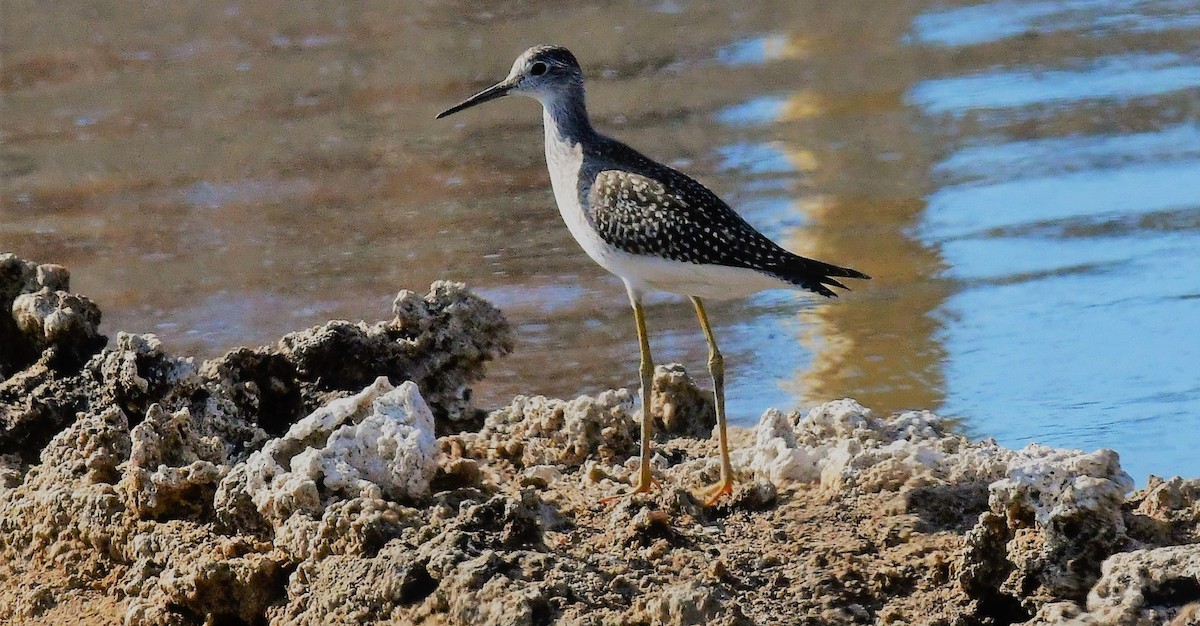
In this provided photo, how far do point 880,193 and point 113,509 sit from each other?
5825 mm

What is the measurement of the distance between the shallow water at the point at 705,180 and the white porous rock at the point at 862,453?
47.3 inches

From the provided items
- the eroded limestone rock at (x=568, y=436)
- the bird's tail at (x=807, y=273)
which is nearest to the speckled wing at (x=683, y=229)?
the bird's tail at (x=807, y=273)

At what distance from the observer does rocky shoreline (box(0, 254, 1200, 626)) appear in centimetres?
390

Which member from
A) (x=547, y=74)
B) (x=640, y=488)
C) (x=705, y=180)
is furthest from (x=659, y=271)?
(x=705, y=180)

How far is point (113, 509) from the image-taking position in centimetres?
478

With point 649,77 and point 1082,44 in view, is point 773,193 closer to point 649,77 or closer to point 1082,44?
point 649,77

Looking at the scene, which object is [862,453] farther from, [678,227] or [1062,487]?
[678,227]

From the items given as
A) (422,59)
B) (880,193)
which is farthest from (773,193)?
(422,59)

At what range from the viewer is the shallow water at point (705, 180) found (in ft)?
23.2

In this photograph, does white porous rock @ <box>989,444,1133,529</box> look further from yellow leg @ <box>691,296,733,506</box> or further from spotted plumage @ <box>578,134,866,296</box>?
spotted plumage @ <box>578,134,866,296</box>

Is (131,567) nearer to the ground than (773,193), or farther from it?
nearer to the ground

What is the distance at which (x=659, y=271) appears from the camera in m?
5.14

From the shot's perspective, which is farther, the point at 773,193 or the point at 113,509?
the point at 773,193

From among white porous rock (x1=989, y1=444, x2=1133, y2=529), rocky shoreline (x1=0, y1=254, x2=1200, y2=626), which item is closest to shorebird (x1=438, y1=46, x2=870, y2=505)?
rocky shoreline (x1=0, y1=254, x2=1200, y2=626)
